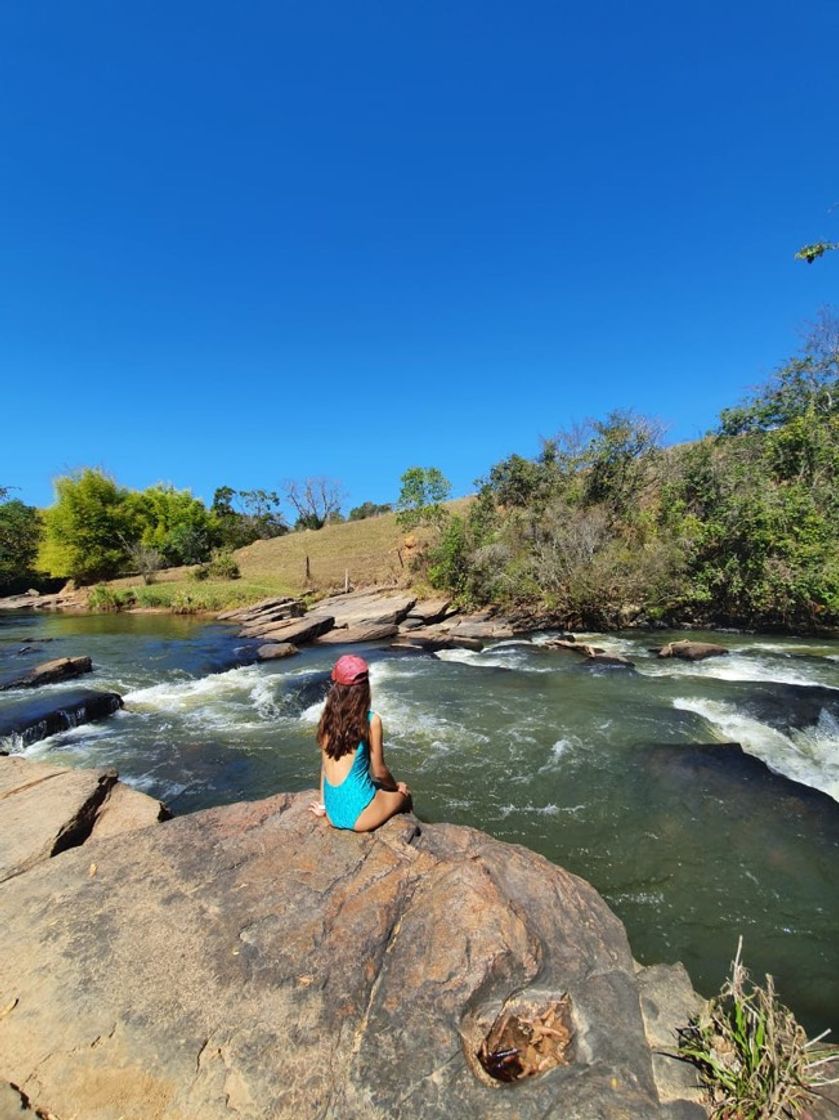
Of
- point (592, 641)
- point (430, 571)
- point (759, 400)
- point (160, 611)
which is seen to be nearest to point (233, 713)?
point (592, 641)

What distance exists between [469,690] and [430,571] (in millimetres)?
13973

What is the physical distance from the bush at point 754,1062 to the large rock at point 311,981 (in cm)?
18

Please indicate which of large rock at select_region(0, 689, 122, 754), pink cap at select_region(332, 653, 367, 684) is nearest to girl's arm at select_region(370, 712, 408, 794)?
pink cap at select_region(332, 653, 367, 684)

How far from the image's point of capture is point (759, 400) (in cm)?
2903

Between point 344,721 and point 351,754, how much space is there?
0.84 feet

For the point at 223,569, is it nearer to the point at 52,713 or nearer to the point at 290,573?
the point at 290,573

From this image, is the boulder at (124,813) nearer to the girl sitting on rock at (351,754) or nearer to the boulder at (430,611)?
the girl sitting on rock at (351,754)

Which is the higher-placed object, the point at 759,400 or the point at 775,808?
the point at 759,400

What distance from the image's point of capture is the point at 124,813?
487cm

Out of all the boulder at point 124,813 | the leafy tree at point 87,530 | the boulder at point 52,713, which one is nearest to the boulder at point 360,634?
the boulder at point 52,713

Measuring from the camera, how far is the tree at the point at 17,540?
3875 centimetres

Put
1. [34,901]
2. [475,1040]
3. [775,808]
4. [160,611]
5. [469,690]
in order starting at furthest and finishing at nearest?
1. [160,611]
2. [469,690]
3. [775,808]
4. [34,901]
5. [475,1040]

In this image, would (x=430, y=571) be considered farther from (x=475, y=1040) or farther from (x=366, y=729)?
(x=475, y=1040)

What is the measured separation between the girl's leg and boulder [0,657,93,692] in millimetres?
11842
